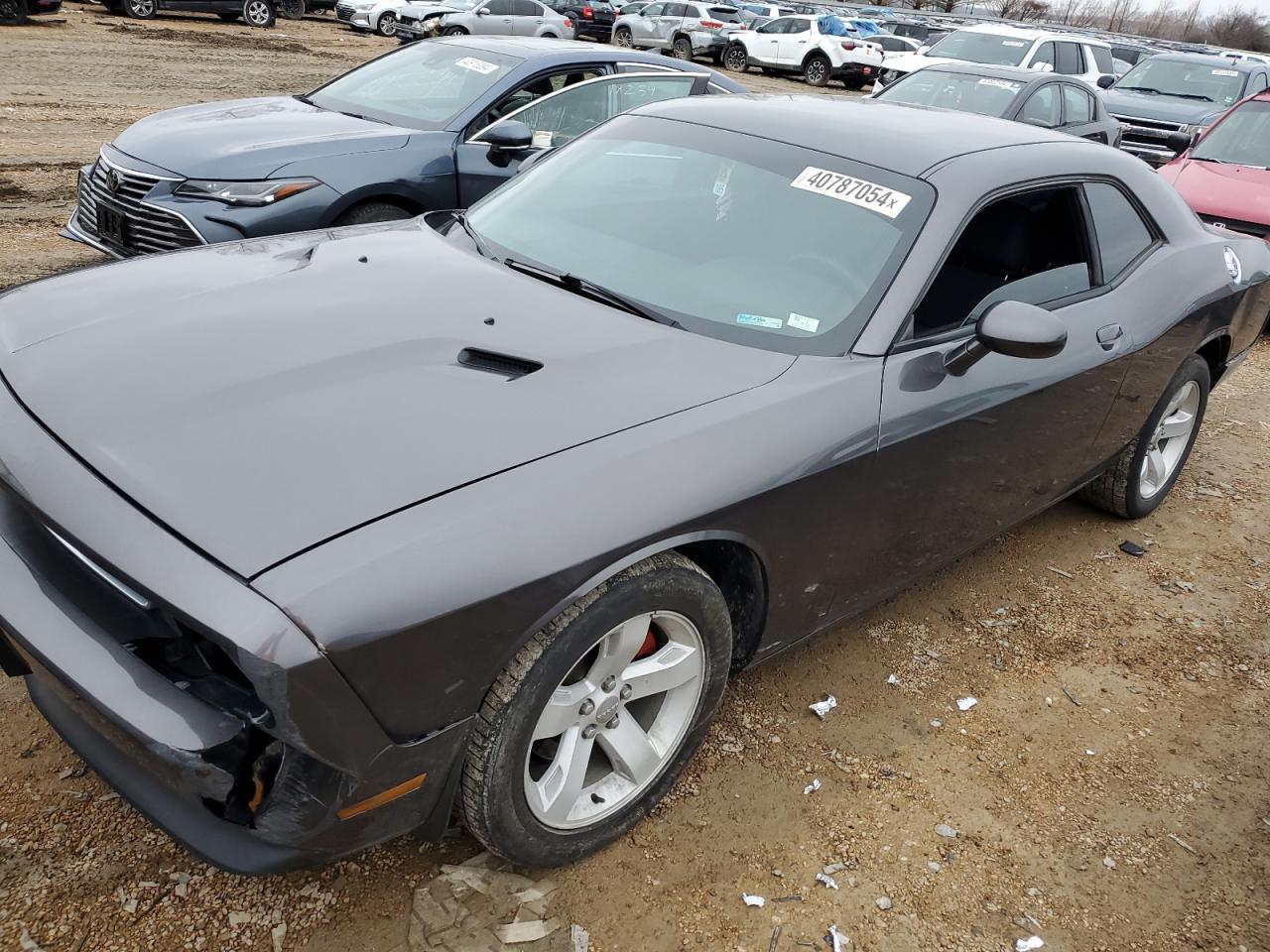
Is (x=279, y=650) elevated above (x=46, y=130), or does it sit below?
above

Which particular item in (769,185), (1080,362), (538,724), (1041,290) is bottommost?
(538,724)

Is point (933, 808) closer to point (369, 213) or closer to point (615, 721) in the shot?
point (615, 721)

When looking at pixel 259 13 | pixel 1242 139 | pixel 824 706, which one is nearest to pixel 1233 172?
pixel 1242 139

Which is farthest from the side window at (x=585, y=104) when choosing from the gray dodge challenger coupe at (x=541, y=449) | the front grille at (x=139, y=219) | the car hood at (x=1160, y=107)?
the car hood at (x=1160, y=107)

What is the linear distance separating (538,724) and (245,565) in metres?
0.72

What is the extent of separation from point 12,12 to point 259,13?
5338mm

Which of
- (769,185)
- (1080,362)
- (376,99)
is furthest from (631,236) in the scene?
(376,99)

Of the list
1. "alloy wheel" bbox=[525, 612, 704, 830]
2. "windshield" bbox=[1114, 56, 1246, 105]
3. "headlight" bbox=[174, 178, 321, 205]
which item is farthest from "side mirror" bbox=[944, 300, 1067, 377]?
"windshield" bbox=[1114, 56, 1246, 105]

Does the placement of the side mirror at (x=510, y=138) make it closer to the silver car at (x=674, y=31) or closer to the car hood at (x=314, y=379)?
the car hood at (x=314, y=379)

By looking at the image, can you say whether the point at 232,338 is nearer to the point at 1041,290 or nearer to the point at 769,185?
the point at 769,185

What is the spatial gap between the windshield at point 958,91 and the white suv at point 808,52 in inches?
584

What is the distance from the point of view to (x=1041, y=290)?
3.26 metres

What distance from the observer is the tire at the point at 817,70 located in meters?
23.8

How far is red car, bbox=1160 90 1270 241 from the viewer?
712 centimetres
